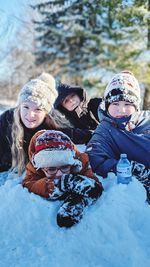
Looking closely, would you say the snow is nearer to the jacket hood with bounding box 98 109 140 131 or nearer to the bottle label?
the bottle label

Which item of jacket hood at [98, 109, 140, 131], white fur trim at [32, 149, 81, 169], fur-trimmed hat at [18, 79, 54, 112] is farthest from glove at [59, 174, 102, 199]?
fur-trimmed hat at [18, 79, 54, 112]

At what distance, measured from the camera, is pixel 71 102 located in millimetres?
5219

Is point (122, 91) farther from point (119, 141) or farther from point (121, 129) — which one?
point (119, 141)

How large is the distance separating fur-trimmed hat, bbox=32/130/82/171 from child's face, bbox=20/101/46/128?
35.0 inches

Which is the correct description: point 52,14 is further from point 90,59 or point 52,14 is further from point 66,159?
point 66,159

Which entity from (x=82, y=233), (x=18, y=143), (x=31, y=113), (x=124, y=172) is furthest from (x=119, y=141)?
(x=82, y=233)

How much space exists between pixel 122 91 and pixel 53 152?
121cm

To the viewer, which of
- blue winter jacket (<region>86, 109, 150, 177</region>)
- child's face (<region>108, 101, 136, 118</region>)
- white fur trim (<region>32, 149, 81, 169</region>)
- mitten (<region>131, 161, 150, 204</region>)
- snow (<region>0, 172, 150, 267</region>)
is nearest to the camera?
snow (<region>0, 172, 150, 267</region>)

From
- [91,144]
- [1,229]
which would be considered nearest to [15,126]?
[91,144]

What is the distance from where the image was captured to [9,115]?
454 centimetres

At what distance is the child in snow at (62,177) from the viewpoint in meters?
2.60

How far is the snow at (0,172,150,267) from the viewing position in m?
2.33

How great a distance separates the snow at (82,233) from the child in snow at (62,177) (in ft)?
0.21

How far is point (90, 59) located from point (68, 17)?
2.87 m
